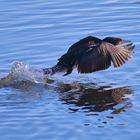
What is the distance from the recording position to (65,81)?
12.7m

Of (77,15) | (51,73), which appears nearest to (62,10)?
(77,15)

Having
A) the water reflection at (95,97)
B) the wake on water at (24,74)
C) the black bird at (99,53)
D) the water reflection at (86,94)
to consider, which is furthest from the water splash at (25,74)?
the black bird at (99,53)

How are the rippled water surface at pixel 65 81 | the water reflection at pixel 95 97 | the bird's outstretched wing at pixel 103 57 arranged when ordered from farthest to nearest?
the bird's outstretched wing at pixel 103 57, the water reflection at pixel 95 97, the rippled water surface at pixel 65 81

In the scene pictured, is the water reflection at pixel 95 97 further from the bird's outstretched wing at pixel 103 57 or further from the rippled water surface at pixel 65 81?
the bird's outstretched wing at pixel 103 57

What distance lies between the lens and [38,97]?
11703mm

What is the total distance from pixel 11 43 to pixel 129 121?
4.66m

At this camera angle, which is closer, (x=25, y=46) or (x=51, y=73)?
(x=51, y=73)

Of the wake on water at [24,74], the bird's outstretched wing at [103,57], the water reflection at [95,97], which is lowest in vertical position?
the water reflection at [95,97]

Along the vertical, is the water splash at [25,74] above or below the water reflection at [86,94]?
above

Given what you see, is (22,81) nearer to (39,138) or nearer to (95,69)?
(95,69)

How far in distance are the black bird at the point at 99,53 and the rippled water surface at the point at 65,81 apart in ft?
1.31

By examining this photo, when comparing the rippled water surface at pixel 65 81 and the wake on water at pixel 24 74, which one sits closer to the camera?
the rippled water surface at pixel 65 81

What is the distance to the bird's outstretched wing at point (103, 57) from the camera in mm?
11891

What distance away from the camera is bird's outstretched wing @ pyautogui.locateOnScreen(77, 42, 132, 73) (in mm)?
11891
